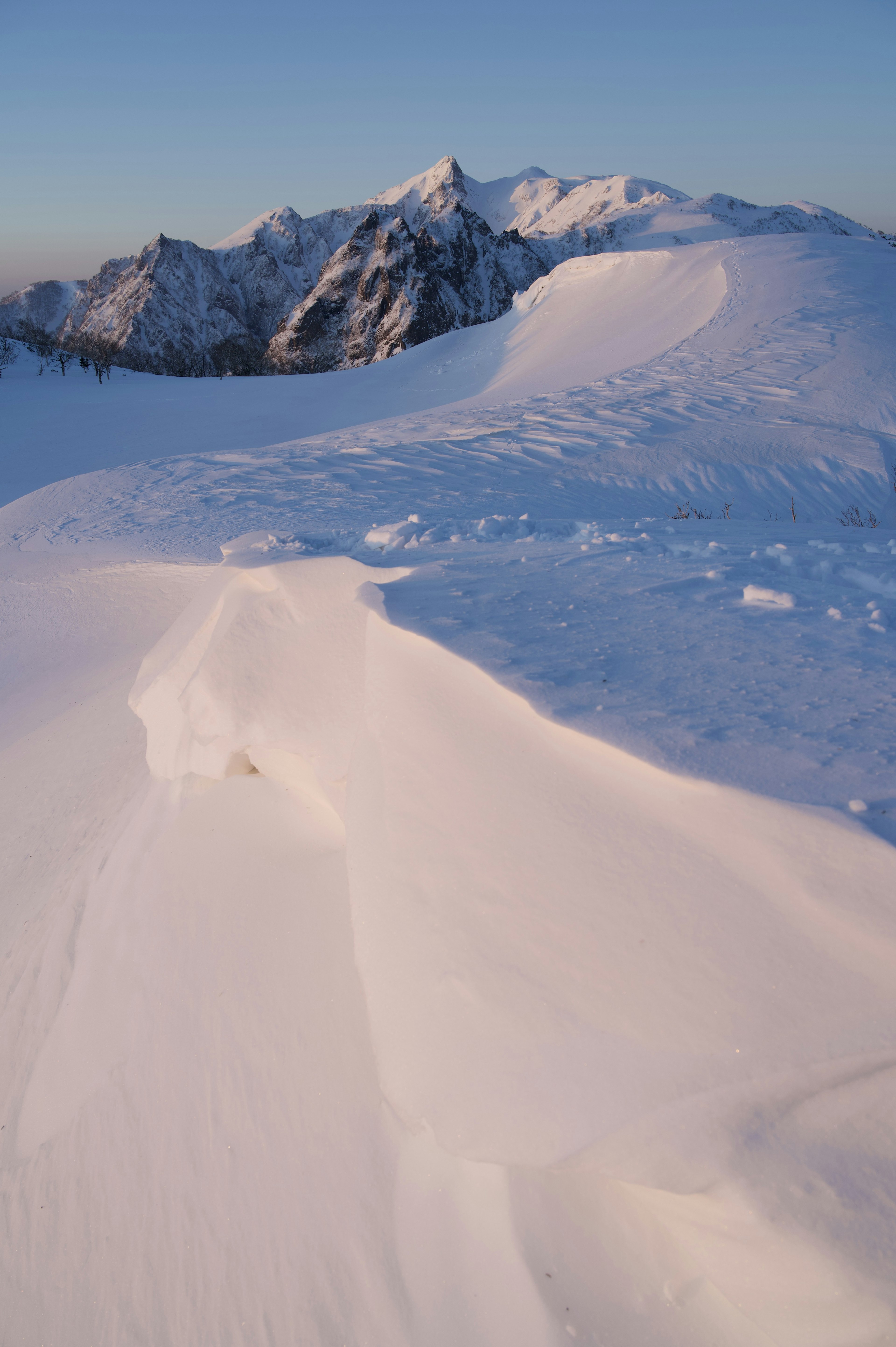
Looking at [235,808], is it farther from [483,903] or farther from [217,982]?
[483,903]

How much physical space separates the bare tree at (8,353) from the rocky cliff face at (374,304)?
27.6 metres

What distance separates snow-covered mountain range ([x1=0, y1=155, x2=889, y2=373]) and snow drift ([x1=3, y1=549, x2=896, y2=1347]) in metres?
38.9

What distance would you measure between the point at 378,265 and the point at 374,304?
2.55 m

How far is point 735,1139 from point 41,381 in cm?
1803

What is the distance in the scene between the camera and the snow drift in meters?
1.10

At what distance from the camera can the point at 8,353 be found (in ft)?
64.5

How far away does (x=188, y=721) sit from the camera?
253cm

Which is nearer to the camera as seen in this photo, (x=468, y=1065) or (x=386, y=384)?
(x=468, y=1065)

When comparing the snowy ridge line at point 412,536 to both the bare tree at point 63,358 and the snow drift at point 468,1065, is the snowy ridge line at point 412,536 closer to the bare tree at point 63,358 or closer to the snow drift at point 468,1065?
the snow drift at point 468,1065

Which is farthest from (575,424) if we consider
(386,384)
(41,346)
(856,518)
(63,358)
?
(41,346)

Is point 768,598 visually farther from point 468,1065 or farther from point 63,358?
point 63,358

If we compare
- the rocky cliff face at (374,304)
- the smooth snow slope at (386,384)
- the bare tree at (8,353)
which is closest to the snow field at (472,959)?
the smooth snow slope at (386,384)

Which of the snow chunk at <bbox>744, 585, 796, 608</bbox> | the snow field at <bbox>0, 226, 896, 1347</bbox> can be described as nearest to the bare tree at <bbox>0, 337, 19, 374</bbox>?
the snow field at <bbox>0, 226, 896, 1347</bbox>

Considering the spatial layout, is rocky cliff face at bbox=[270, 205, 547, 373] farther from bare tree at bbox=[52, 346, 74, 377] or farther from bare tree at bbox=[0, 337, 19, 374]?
bare tree at bbox=[0, 337, 19, 374]
